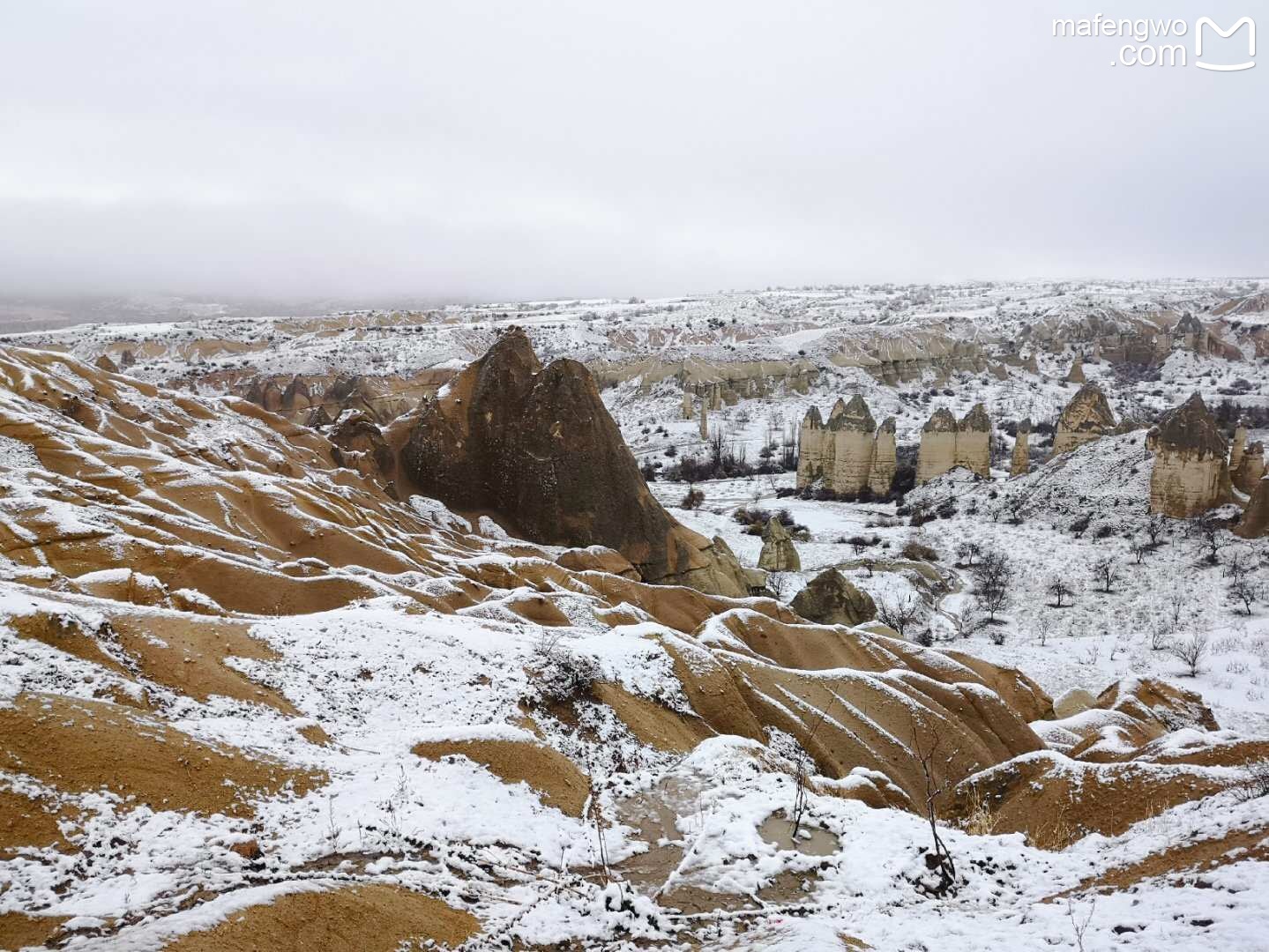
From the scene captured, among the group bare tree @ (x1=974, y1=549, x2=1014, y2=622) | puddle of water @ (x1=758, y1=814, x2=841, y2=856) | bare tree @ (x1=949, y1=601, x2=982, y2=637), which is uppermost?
puddle of water @ (x1=758, y1=814, x2=841, y2=856)

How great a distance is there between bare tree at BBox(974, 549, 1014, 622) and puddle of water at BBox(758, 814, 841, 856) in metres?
32.8

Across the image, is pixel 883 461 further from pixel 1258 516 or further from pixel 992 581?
pixel 1258 516

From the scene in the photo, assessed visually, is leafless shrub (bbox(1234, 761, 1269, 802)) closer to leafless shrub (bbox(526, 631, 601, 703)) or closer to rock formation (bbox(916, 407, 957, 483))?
leafless shrub (bbox(526, 631, 601, 703))

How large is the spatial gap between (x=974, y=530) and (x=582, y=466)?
102 feet

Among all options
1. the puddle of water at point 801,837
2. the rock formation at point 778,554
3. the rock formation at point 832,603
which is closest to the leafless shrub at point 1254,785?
the puddle of water at point 801,837

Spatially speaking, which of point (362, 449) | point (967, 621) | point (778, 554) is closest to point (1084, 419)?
point (967, 621)

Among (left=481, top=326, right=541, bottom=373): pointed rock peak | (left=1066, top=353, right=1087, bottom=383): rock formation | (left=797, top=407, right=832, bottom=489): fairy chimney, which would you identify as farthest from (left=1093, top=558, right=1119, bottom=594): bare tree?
(left=1066, top=353, right=1087, bottom=383): rock formation

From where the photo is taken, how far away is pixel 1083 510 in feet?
166

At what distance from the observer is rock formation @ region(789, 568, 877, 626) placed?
34.3 m

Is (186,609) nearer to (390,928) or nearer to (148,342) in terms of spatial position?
(390,928)

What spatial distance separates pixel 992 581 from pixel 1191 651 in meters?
12.3

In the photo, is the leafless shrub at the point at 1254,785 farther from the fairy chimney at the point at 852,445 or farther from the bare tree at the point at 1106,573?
the fairy chimney at the point at 852,445

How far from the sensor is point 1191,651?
30.1 metres

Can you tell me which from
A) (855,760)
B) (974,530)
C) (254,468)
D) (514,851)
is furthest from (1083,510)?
(514,851)
